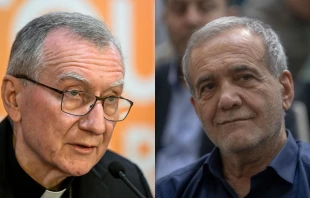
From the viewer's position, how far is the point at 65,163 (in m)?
1.32

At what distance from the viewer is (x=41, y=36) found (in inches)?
52.0


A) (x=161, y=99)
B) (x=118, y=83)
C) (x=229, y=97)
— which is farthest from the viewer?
(x=161, y=99)

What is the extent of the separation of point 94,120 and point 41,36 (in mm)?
285

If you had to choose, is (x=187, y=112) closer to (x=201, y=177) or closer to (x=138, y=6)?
(x=201, y=177)

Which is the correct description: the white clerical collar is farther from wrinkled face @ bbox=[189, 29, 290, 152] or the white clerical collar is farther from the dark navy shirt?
wrinkled face @ bbox=[189, 29, 290, 152]

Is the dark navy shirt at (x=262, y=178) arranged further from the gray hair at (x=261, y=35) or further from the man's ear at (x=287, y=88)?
the gray hair at (x=261, y=35)

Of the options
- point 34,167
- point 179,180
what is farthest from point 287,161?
point 34,167

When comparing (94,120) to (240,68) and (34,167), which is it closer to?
(34,167)

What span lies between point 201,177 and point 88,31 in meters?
0.54

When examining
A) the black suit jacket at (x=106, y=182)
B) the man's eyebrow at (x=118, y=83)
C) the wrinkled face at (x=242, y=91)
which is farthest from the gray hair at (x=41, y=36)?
the wrinkled face at (x=242, y=91)

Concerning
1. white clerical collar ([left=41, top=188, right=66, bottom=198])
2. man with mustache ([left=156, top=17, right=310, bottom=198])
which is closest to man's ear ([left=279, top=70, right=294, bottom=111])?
man with mustache ([left=156, top=17, right=310, bottom=198])

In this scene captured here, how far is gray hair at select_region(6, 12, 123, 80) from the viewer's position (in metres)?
1.31

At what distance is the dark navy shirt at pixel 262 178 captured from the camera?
4.13 ft

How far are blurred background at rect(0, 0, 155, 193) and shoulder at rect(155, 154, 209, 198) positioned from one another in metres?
0.07
